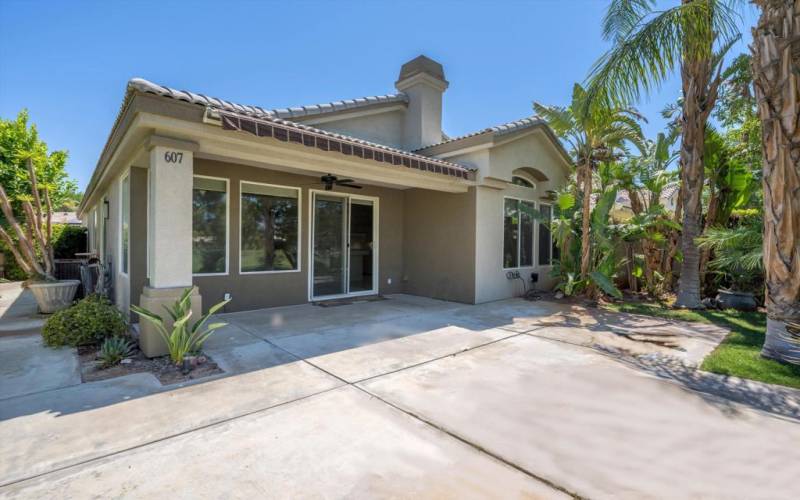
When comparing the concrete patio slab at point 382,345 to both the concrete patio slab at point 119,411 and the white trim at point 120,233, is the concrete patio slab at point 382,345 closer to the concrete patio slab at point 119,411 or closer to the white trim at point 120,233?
the concrete patio slab at point 119,411

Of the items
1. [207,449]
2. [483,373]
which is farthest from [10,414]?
[483,373]

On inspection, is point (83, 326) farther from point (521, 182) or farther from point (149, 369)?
point (521, 182)

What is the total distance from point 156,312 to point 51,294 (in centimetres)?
601

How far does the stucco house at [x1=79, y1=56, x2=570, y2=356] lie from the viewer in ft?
18.6

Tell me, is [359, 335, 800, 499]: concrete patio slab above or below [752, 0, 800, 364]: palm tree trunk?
below

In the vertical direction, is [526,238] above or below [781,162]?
below

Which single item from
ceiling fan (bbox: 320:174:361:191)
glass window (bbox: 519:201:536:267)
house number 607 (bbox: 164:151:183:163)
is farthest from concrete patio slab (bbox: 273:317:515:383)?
glass window (bbox: 519:201:536:267)

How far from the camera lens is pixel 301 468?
2902 mm

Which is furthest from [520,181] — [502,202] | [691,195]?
[691,195]

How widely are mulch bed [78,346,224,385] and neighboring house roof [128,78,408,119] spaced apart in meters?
3.67

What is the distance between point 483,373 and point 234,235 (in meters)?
6.30

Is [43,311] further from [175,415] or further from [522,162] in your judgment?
[522,162]

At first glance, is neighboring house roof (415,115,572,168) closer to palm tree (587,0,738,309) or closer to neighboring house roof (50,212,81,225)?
palm tree (587,0,738,309)

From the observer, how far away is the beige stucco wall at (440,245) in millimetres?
10250
